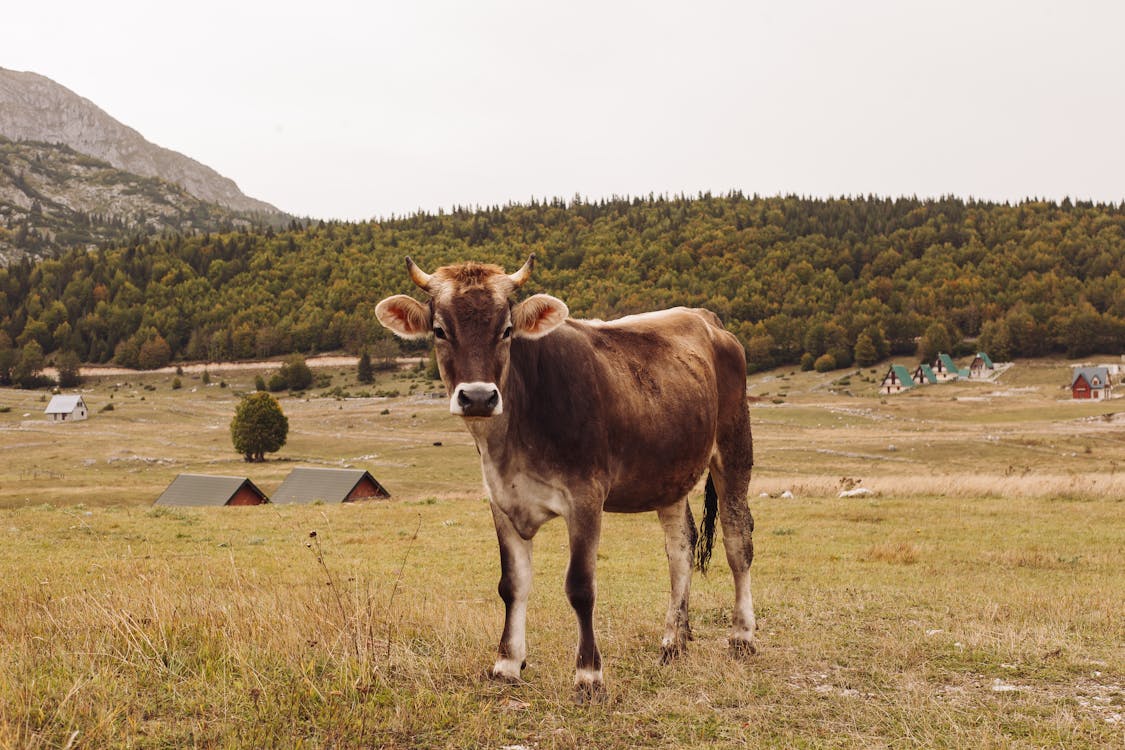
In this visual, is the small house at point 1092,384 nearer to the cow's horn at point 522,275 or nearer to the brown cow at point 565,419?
the brown cow at point 565,419

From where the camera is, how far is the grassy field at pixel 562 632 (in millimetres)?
5184

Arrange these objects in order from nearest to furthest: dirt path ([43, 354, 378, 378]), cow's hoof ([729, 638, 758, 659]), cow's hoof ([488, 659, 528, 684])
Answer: cow's hoof ([488, 659, 528, 684])
cow's hoof ([729, 638, 758, 659])
dirt path ([43, 354, 378, 378])

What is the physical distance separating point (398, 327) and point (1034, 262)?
212m

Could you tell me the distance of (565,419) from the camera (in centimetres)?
648

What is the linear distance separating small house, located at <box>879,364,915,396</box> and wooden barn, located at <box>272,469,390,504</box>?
96.2m

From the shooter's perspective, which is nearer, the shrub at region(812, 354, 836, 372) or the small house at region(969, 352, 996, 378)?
the small house at region(969, 352, 996, 378)

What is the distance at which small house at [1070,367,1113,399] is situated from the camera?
9994 centimetres

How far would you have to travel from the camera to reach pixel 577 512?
20.9 ft

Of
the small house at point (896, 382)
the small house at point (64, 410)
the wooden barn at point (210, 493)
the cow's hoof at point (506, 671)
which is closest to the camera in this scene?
the cow's hoof at point (506, 671)

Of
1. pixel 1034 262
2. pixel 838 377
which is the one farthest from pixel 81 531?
pixel 1034 262

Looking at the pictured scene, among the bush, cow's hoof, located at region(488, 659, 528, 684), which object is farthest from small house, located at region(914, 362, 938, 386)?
the bush

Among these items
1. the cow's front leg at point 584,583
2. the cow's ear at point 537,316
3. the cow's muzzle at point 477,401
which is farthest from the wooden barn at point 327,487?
the cow's muzzle at point 477,401

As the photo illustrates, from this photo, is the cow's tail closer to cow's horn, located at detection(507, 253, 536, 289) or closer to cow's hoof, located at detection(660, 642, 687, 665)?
cow's hoof, located at detection(660, 642, 687, 665)

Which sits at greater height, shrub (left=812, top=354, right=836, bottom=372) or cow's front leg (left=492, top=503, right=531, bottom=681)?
cow's front leg (left=492, top=503, right=531, bottom=681)
